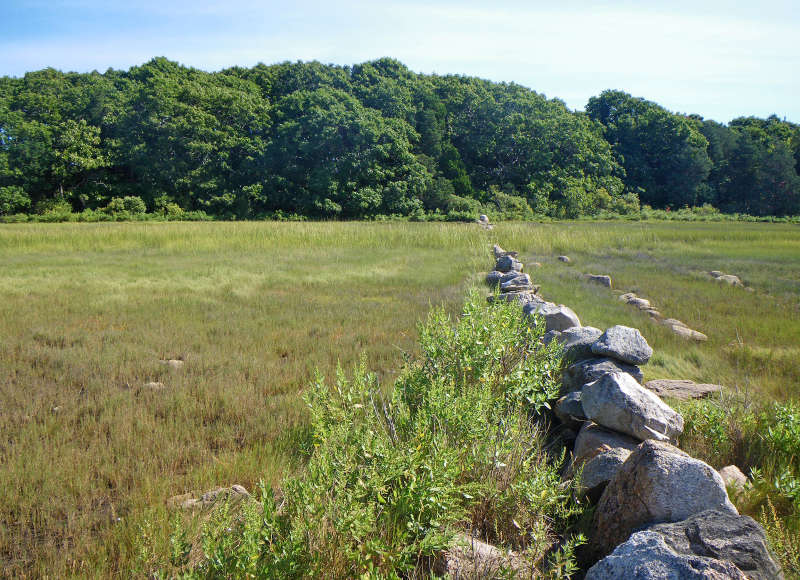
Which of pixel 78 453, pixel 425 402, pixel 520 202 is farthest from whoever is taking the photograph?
pixel 520 202

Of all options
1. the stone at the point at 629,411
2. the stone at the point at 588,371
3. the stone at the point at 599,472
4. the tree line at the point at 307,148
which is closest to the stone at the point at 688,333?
the stone at the point at 588,371

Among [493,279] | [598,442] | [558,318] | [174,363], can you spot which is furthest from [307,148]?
[598,442]

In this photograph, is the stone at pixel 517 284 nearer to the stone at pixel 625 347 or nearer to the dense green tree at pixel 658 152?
the stone at pixel 625 347

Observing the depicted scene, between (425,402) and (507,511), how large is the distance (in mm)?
866

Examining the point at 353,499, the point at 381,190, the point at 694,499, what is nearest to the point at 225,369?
the point at 353,499

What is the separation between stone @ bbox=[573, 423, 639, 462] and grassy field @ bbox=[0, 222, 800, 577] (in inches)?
91.0

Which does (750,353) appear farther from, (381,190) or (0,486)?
(381,190)

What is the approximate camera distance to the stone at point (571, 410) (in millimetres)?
4441

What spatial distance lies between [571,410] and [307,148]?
37486 millimetres

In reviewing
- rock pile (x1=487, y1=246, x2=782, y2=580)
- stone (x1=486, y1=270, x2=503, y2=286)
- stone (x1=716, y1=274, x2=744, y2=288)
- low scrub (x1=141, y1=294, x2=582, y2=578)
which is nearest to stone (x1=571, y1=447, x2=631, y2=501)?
rock pile (x1=487, y1=246, x2=782, y2=580)

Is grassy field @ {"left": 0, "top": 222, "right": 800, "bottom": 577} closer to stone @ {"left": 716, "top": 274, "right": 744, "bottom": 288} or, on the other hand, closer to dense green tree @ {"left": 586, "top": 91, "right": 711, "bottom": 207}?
stone @ {"left": 716, "top": 274, "right": 744, "bottom": 288}

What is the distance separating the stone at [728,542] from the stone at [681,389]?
2949mm

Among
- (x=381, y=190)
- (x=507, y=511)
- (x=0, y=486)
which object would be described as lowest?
(x=0, y=486)

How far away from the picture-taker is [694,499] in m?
2.76
